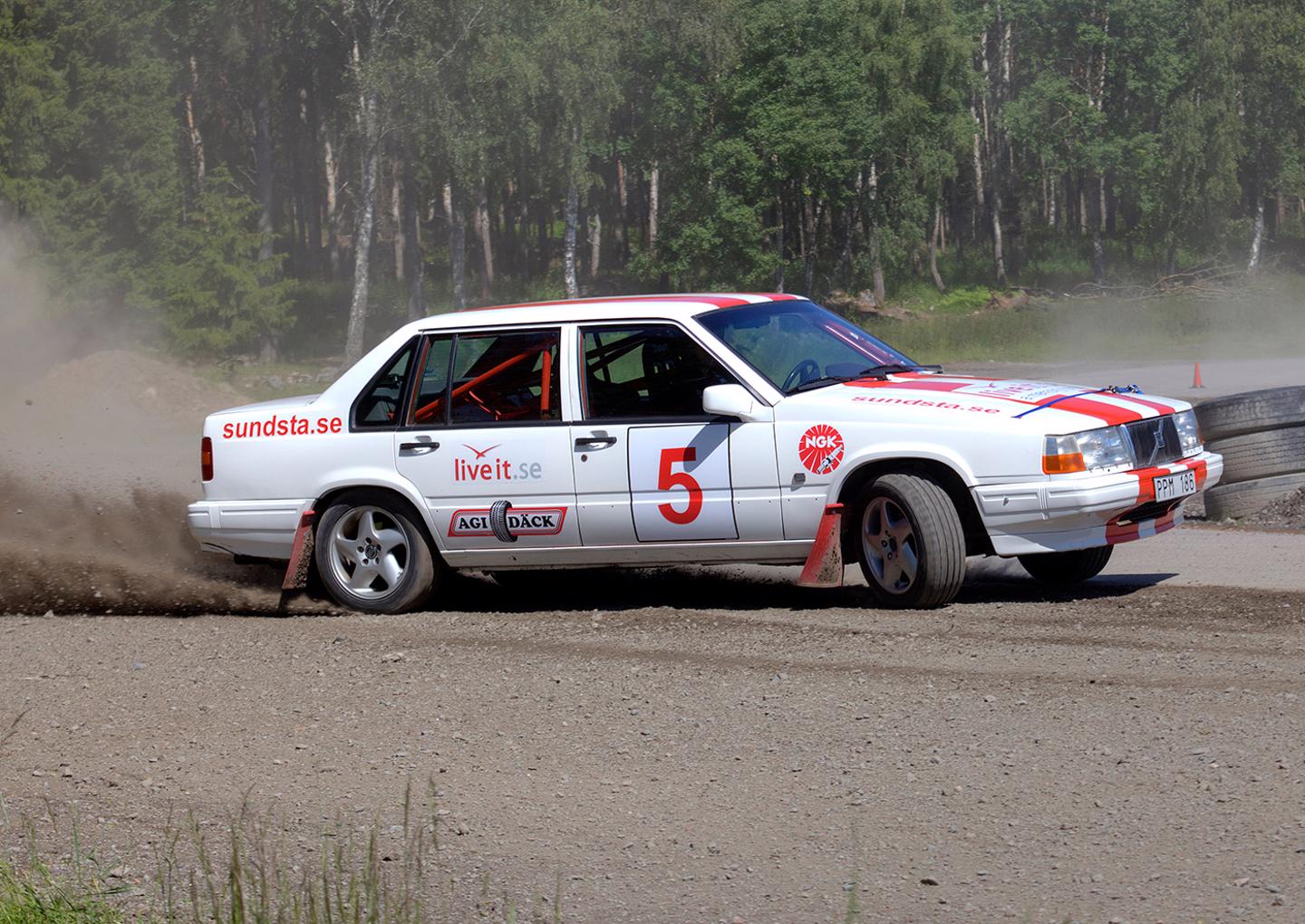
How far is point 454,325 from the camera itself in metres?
8.27

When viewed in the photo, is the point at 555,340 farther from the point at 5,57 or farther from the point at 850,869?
the point at 5,57

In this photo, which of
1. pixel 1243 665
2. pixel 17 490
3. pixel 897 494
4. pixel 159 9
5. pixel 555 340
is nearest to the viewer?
pixel 1243 665

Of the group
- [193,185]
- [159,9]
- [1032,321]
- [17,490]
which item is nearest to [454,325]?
[17,490]

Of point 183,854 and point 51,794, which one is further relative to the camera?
point 51,794

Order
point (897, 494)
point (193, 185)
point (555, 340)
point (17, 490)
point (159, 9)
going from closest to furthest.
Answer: point (897, 494), point (555, 340), point (17, 490), point (159, 9), point (193, 185)

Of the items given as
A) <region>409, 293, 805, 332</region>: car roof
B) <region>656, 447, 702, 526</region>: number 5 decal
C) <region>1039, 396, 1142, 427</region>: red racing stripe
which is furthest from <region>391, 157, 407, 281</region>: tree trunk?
<region>1039, 396, 1142, 427</region>: red racing stripe

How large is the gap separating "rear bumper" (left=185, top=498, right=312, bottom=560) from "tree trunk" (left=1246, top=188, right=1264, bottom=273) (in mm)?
54241

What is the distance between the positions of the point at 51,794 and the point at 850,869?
9.67 feet

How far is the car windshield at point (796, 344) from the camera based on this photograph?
7.80m

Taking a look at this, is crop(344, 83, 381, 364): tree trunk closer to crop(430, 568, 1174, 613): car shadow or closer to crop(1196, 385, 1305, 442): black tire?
crop(1196, 385, 1305, 442): black tire

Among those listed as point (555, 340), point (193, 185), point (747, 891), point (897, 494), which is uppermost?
point (193, 185)

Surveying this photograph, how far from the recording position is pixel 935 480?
Result: 24.3 feet

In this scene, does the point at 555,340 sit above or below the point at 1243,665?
above

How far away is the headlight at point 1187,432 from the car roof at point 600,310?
7.01 ft
